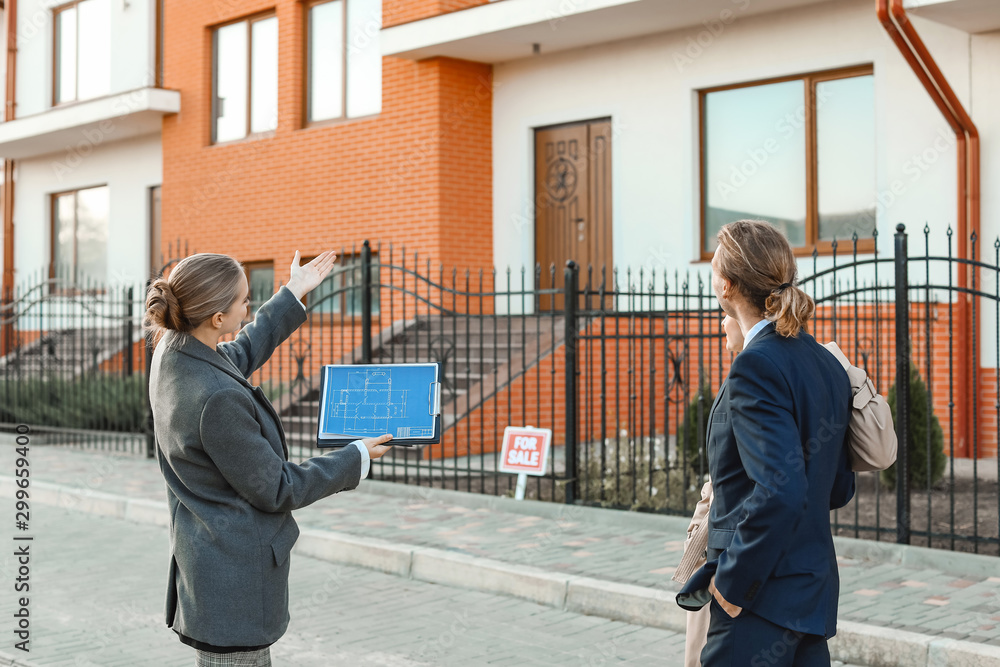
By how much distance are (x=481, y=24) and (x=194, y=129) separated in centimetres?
669

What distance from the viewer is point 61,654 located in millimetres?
5402

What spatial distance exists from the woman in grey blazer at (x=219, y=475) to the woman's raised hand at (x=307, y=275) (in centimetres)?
69

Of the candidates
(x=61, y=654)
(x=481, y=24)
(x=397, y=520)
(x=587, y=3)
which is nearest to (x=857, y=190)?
(x=587, y=3)

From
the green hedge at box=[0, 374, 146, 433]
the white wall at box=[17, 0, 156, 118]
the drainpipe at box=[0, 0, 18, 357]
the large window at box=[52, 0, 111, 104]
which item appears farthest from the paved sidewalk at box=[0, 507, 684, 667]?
the drainpipe at box=[0, 0, 18, 357]

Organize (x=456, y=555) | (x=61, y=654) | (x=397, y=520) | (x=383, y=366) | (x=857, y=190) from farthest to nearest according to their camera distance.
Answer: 1. (x=857, y=190)
2. (x=397, y=520)
3. (x=456, y=555)
4. (x=61, y=654)
5. (x=383, y=366)

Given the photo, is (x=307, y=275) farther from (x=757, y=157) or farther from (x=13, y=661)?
(x=757, y=157)

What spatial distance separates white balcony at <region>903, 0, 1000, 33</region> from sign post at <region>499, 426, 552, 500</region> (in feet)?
17.6

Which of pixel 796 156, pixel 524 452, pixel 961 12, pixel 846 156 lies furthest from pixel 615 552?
pixel 796 156

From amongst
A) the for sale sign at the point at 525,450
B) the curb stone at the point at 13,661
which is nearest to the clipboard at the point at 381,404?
the curb stone at the point at 13,661

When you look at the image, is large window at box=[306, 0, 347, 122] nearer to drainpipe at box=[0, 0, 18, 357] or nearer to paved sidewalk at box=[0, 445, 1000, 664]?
paved sidewalk at box=[0, 445, 1000, 664]

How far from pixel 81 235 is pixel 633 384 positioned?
633 inches

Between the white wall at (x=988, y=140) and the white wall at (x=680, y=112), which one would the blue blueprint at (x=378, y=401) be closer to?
the white wall at (x=988, y=140)

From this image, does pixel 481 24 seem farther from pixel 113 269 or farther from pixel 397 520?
pixel 113 269

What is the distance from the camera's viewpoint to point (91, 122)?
18.5m
